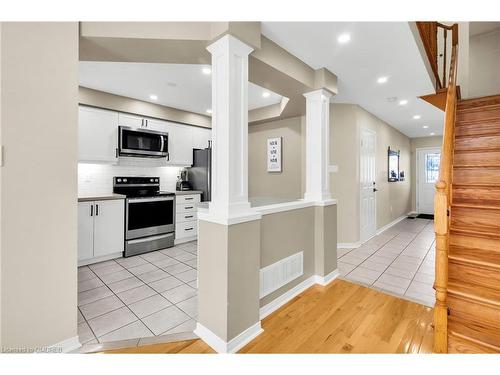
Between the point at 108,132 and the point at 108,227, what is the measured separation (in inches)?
59.1

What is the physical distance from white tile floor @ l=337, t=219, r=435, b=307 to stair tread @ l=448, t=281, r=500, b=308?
69 centimetres

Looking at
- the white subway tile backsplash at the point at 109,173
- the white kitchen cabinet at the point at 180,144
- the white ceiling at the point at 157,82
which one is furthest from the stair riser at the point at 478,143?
the white subway tile backsplash at the point at 109,173

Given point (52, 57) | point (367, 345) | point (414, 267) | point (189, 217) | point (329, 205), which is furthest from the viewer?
point (189, 217)

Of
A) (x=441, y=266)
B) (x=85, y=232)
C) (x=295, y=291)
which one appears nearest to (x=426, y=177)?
(x=295, y=291)

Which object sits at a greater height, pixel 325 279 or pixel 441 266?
pixel 441 266

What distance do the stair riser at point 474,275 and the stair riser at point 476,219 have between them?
386mm

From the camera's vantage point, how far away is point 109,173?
13.1 feet

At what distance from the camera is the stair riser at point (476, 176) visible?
2241 millimetres

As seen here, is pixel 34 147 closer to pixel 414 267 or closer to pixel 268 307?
pixel 268 307

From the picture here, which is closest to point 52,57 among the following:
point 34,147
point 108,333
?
point 34,147

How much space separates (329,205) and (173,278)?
2124 mm

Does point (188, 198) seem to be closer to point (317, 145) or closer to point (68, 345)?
point (317, 145)

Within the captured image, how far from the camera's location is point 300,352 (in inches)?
66.3
